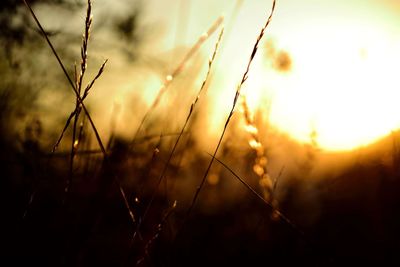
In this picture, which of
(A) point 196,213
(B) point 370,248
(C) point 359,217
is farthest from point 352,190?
(A) point 196,213

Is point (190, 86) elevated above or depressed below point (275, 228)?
above

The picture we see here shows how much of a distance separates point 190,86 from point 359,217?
4.69 ft

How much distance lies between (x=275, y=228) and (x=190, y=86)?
3.09ft

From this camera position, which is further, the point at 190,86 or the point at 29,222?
the point at 190,86

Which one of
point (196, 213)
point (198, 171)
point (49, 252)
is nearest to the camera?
point (49, 252)

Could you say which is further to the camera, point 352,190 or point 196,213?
point 352,190

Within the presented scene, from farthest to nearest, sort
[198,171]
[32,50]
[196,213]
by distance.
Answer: [198,171]
[196,213]
[32,50]

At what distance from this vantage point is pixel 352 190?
2.62m

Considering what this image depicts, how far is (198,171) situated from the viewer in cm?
303

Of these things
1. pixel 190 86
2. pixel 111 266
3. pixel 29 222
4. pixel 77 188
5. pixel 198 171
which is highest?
pixel 198 171

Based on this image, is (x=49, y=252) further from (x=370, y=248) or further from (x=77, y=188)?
(x=370, y=248)

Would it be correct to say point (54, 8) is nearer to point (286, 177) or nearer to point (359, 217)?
point (286, 177)

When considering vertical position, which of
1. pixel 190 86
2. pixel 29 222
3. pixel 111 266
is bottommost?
pixel 111 266

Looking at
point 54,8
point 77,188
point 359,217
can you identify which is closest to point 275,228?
point 359,217
